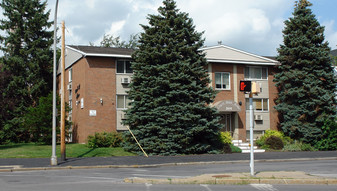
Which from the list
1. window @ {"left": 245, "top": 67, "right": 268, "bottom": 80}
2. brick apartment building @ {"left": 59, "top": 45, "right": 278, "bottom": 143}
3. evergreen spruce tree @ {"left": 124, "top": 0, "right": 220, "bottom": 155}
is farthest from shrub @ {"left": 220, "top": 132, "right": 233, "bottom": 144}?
window @ {"left": 245, "top": 67, "right": 268, "bottom": 80}

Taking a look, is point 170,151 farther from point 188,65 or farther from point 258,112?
point 258,112

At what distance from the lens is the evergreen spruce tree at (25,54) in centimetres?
3706

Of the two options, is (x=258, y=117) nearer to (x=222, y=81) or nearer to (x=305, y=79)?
(x=222, y=81)

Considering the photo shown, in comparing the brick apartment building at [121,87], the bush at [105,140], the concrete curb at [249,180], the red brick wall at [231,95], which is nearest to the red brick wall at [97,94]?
the brick apartment building at [121,87]

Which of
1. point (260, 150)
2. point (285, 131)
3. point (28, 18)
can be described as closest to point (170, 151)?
point (260, 150)

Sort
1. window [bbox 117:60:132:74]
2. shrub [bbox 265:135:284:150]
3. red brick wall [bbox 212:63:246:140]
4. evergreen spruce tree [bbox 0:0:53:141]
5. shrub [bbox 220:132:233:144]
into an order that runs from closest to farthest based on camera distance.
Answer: shrub [bbox 220:132:233:144] → shrub [bbox 265:135:284:150] → window [bbox 117:60:132:74] → red brick wall [bbox 212:63:246:140] → evergreen spruce tree [bbox 0:0:53:141]

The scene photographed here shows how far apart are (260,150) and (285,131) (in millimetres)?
4396

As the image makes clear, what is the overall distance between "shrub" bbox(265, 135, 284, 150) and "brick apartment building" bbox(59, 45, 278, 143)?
294 cm

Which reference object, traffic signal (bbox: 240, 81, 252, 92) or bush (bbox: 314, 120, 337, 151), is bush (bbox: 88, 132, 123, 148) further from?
traffic signal (bbox: 240, 81, 252, 92)

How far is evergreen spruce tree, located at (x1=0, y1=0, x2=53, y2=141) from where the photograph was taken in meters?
37.1

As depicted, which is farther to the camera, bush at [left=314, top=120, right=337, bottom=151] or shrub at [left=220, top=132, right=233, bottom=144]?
bush at [left=314, top=120, right=337, bottom=151]

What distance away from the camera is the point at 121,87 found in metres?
29.0

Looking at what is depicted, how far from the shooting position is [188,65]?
2353 centimetres

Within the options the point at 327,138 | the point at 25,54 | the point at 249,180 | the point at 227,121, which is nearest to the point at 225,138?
the point at 227,121
